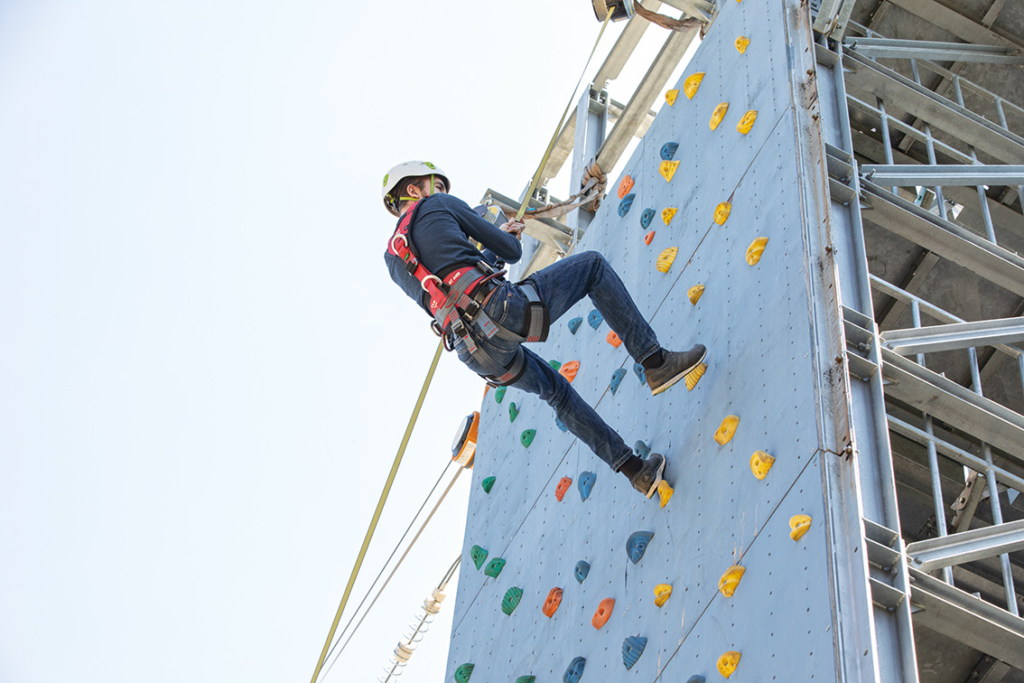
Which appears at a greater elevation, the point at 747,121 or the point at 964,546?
the point at 747,121

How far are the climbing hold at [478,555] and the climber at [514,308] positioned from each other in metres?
2.05

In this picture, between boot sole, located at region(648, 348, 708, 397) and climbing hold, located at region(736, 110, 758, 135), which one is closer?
boot sole, located at region(648, 348, 708, 397)

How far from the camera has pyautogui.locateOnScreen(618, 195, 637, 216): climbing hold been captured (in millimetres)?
6702

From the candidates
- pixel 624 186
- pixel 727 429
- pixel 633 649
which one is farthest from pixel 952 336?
pixel 624 186

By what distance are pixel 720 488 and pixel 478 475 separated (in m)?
3.61

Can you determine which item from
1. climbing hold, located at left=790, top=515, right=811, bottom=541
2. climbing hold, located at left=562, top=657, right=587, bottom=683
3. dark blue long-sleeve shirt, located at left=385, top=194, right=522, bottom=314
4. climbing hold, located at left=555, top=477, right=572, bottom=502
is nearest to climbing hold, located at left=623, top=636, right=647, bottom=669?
climbing hold, located at left=562, top=657, right=587, bottom=683

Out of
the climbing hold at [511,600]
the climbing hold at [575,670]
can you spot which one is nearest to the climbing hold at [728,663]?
the climbing hold at [575,670]

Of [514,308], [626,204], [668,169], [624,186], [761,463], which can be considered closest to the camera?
[761,463]

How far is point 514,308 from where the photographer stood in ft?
15.1

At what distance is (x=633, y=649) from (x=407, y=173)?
241 cm

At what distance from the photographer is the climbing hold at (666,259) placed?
5.62 meters

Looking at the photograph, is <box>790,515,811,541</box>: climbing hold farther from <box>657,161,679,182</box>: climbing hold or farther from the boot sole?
<box>657,161,679,182</box>: climbing hold

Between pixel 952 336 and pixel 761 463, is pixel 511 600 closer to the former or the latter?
pixel 761 463

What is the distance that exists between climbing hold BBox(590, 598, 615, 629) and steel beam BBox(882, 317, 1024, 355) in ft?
5.13
